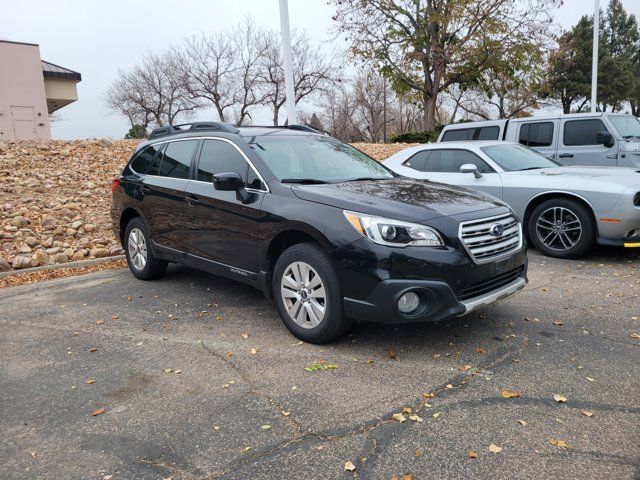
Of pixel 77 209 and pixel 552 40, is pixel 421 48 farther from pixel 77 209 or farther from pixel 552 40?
pixel 77 209

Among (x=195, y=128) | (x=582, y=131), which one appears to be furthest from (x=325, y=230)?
(x=582, y=131)

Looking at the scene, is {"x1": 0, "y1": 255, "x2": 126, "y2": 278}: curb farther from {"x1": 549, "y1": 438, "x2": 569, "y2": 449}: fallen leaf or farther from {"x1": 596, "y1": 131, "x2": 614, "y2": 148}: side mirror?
{"x1": 596, "y1": 131, "x2": 614, "y2": 148}: side mirror

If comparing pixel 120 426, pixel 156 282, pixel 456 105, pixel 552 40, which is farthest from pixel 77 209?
pixel 456 105

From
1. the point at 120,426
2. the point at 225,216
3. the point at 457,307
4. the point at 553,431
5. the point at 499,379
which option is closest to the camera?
the point at 553,431

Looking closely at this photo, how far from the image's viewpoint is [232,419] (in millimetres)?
3111

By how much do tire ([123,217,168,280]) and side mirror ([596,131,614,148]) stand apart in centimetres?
748

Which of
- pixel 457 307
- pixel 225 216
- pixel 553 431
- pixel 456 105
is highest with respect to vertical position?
pixel 456 105

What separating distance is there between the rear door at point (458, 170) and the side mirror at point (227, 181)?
166 inches

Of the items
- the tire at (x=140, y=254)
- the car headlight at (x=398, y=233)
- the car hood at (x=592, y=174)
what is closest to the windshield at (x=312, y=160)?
the car headlight at (x=398, y=233)

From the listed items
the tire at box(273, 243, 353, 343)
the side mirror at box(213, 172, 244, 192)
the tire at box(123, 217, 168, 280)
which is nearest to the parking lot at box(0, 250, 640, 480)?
the tire at box(273, 243, 353, 343)

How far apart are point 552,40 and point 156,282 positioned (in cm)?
2459

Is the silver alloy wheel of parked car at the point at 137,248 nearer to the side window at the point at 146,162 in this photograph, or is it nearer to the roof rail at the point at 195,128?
the side window at the point at 146,162

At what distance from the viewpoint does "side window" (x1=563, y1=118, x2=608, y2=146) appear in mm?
9227

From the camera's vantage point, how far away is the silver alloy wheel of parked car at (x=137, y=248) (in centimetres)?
621
